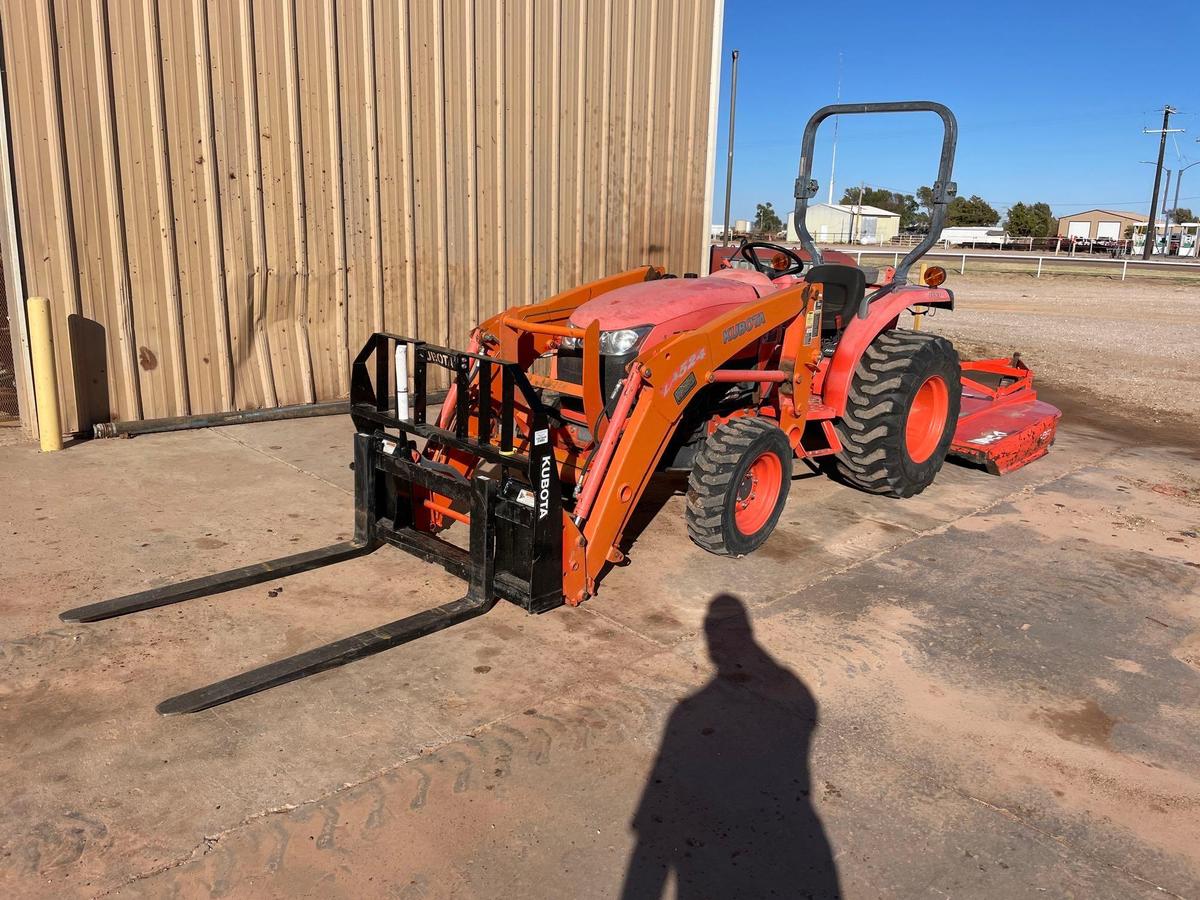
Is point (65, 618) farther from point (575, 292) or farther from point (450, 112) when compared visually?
point (450, 112)

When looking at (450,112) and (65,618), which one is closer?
(65,618)

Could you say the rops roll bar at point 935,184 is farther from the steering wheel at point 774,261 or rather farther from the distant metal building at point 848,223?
the distant metal building at point 848,223


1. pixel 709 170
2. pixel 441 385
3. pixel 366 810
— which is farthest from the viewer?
pixel 709 170

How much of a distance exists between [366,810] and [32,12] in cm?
622

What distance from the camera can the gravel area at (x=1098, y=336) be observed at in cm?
1093

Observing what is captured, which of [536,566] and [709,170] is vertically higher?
[709,170]

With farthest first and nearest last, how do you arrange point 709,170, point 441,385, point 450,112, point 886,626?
point 709,170 < point 441,385 < point 450,112 < point 886,626

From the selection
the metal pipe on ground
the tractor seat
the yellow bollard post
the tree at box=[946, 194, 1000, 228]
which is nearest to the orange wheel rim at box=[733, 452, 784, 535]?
the tractor seat

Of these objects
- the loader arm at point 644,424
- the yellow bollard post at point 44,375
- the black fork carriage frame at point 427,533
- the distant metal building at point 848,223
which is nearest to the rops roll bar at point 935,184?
the loader arm at point 644,424

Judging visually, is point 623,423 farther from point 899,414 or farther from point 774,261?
point 774,261

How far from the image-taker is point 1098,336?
51.2 feet

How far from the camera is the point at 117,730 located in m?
3.30

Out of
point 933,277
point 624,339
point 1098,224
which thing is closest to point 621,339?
point 624,339

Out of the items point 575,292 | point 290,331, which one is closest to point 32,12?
point 290,331
